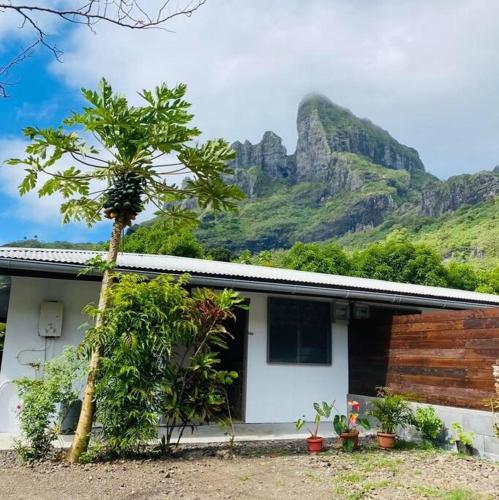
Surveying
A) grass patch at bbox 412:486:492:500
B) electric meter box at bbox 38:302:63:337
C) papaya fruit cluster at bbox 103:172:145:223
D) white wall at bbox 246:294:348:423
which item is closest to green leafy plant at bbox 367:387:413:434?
white wall at bbox 246:294:348:423

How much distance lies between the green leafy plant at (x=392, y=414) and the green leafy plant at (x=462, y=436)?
0.64 metres

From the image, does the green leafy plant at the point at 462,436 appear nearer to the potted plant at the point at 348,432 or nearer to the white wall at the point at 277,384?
the potted plant at the point at 348,432

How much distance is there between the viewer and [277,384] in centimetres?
843

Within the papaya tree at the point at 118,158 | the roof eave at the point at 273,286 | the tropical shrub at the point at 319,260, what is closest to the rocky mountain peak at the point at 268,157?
the tropical shrub at the point at 319,260

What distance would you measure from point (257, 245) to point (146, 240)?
31.1m

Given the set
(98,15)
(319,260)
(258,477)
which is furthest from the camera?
(319,260)

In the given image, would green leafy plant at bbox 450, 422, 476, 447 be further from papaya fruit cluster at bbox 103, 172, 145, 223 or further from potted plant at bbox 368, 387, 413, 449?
papaya fruit cluster at bbox 103, 172, 145, 223

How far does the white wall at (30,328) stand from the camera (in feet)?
22.4

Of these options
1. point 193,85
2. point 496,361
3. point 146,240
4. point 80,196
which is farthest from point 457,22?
point 146,240

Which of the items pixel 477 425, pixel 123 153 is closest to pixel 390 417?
pixel 477 425

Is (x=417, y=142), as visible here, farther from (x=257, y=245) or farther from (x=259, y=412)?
(x=259, y=412)

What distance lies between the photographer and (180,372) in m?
5.89

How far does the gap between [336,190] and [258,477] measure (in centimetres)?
7245

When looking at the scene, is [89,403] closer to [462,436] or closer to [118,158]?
[118,158]
